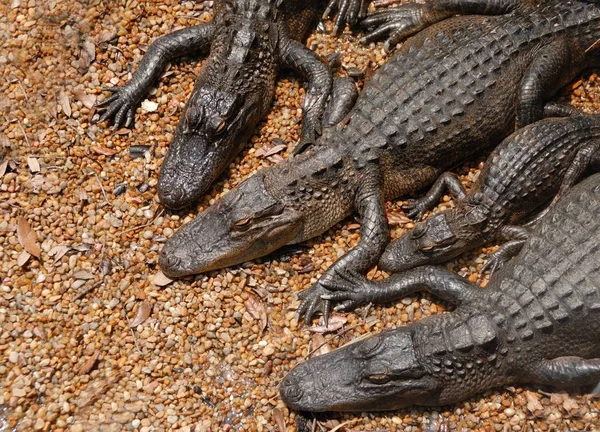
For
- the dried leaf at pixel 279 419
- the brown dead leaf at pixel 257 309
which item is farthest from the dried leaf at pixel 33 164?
the dried leaf at pixel 279 419

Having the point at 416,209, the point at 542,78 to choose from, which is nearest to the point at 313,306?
the point at 416,209

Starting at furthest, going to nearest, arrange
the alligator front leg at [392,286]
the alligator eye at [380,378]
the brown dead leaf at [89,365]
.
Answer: the alligator front leg at [392,286] → the brown dead leaf at [89,365] → the alligator eye at [380,378]

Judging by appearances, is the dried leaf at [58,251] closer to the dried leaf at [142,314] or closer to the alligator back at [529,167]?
the dried leaf at [142,314]

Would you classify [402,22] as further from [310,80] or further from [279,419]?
[279,419]

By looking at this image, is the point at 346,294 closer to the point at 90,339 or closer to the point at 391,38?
the point at 90,339

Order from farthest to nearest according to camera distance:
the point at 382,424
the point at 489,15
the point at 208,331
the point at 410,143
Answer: the point at 489,15 < the point at 410,143 < the point at 208,331 < the point at 382,424

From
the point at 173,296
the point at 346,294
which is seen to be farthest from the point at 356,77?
the point at 173,296
